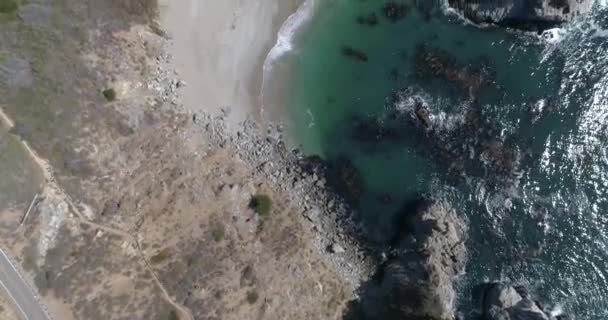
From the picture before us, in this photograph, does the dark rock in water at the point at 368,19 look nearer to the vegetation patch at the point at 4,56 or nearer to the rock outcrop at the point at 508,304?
the rock outcrop at the point at 508,304

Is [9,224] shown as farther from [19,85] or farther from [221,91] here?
[221,91]

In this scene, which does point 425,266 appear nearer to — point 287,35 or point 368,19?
point 368,19

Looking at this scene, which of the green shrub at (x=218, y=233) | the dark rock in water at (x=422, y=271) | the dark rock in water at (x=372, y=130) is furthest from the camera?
the dark rock in water at (x=372, y=130)

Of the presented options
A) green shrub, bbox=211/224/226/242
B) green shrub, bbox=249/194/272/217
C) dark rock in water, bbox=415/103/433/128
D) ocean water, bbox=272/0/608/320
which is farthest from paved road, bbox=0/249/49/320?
dark rock in water, bbox=415/103/433/128

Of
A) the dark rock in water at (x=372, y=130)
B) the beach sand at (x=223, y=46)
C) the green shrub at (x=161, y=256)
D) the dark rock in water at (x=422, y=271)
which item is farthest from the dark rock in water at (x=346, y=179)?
the green shrub at (x=161, y=256)

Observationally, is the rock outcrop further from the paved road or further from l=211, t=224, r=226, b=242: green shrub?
the paved road

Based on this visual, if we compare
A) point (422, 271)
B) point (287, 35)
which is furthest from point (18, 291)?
point (422, 271)

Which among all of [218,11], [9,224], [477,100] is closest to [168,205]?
[9,224]
